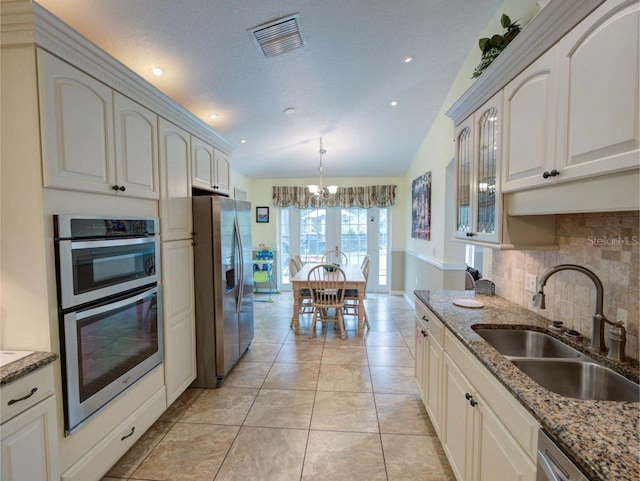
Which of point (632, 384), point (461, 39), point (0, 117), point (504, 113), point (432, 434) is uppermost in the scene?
point (461, 39)

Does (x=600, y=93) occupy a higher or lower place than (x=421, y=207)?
higher

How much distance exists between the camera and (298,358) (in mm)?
3375

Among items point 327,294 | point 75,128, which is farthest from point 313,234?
point 75,128

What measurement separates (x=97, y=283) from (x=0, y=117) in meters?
0.83

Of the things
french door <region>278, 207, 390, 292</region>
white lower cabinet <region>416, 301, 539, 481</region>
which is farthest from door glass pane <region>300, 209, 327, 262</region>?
white lower cabinet <region>416, 301, 539, 481</region>

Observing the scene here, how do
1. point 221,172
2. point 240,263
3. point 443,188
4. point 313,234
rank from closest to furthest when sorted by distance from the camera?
point 240,263 < point 221,172 < point 443,188 < point 313,234

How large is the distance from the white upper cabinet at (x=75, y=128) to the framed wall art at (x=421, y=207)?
3968mm

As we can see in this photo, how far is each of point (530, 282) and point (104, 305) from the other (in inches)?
101

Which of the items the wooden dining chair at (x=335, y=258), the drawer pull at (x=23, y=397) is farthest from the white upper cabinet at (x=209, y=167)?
the wooden dining chair at (x=335, y=258)

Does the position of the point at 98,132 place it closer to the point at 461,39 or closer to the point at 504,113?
the point at 504,113

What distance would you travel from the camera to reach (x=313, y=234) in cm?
652

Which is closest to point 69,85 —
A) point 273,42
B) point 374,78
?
point 273,42

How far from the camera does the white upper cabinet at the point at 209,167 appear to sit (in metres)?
2.68

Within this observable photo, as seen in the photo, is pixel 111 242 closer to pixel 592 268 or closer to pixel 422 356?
pixel 422 356
